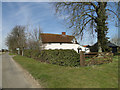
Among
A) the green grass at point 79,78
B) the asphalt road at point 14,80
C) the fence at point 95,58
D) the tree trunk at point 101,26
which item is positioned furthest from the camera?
the tree trunk at point 101,26

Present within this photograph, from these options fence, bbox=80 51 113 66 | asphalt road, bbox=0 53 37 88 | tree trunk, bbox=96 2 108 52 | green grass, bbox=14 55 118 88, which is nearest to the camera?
green grass, bbox=14 55 118 88

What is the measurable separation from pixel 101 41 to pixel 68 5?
6726 mm

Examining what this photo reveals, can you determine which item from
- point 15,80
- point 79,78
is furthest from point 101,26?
point 15,80

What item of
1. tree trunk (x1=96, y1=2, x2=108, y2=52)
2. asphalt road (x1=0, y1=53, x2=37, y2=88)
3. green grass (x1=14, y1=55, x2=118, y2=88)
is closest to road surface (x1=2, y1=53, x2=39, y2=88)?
asphalt road (x1=0, y1=53, x2=37, y2=88)

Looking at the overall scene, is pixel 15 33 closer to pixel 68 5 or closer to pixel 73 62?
pixel 68 5

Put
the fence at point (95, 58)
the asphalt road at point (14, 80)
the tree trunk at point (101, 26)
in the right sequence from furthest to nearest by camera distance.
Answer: the tree trunk at point (101, 26)
the fence at point (95, 58)
the asphalt road at point (14, 80)

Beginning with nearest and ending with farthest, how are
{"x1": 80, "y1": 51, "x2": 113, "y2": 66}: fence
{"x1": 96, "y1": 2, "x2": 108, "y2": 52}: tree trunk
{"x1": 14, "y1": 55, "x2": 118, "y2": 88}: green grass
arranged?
{"x1": 14, "y1": 55, "x2": 118, "y2": 88}: green grass, {"x1": 80, "y1": 51, "x2": 113, "y2": 66}: fence, {"x1": 96, "y1": 2, "x2": 108, "y2": 52}: tree trunk

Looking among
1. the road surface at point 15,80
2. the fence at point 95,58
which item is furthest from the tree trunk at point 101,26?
the road surface at point 15,80

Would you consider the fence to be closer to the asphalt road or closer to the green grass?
the green grass

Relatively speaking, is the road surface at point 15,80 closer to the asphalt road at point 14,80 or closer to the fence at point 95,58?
the asphalt road at point 14,80

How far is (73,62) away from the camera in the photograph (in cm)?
848

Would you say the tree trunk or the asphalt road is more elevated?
the tree trunk

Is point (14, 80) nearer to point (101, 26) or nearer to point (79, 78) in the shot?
point (79, 78)

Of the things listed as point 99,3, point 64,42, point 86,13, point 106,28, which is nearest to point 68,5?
point 86,13
